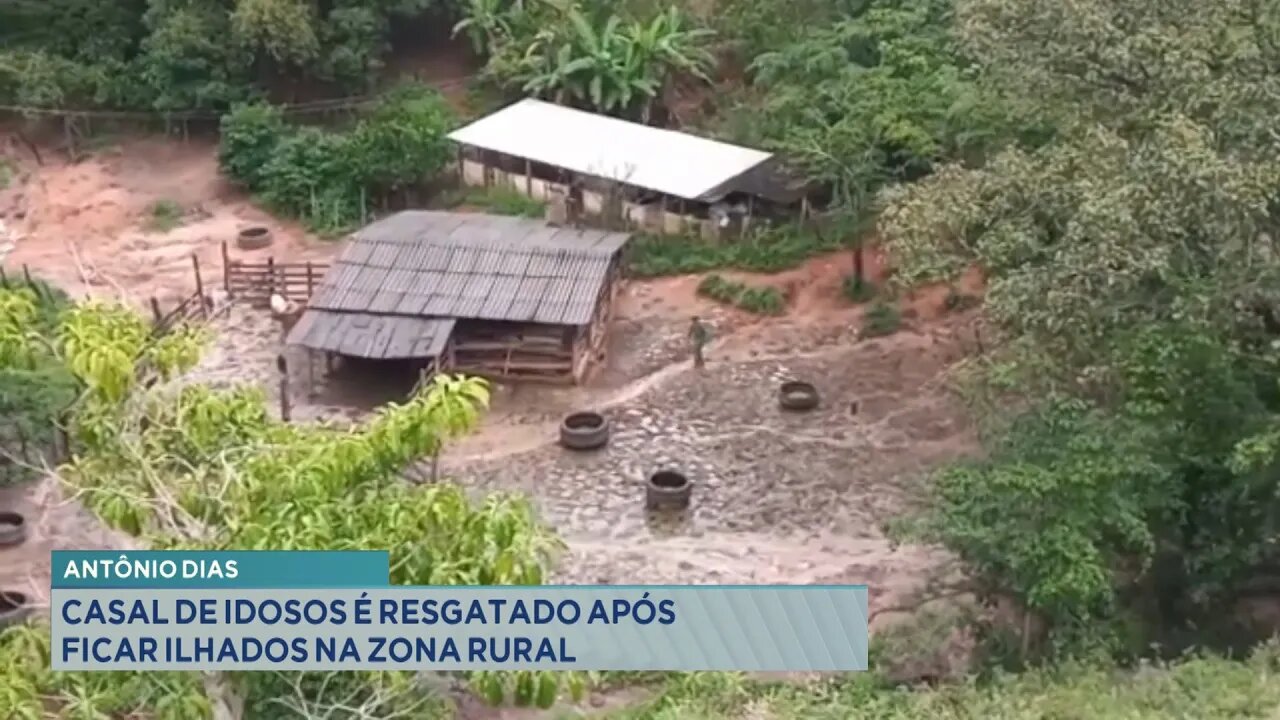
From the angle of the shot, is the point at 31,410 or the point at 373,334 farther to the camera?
the point at 373,334

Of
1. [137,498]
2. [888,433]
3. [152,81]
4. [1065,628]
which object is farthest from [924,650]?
[152,81]

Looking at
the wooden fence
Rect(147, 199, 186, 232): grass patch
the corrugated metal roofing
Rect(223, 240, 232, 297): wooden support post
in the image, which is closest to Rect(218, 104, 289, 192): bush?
Rect(147, 199, 186, 232): grass patch

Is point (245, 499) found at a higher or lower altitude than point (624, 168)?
higher

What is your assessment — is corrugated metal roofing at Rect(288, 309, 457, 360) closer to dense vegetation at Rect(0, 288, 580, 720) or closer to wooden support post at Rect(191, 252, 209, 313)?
wooden support post at Rect(191, 252, 209, 313)

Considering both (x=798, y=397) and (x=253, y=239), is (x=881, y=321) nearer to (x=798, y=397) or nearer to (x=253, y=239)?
(x=798, y=397)

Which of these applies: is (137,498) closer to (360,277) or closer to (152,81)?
(360,277)

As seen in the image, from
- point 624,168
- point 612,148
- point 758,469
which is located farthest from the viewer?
point 612,148

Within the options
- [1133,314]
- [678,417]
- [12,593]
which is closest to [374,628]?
[1133,314]

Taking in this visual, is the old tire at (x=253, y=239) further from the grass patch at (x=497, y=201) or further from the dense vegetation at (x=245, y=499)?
the dense vegetation at (x=245, y=499)
